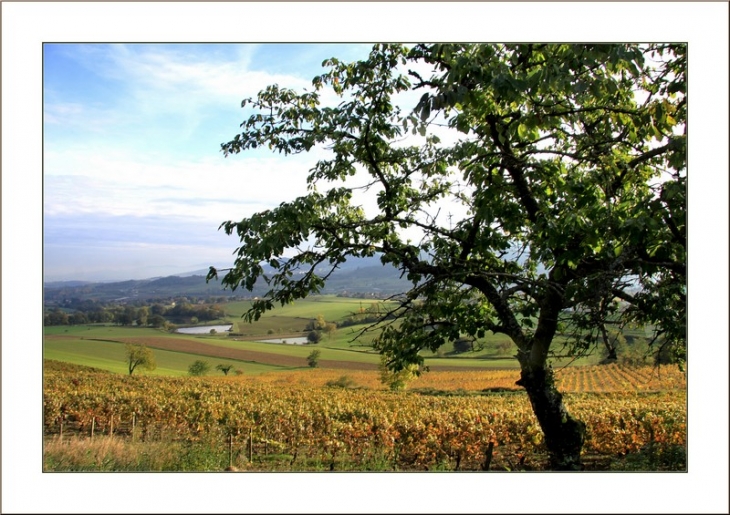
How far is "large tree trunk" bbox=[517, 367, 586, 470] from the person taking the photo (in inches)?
157

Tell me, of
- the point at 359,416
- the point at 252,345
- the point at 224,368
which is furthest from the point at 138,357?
the point at 359,416

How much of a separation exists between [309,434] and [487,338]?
A: 10.8ft

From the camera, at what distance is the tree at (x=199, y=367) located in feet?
24.9

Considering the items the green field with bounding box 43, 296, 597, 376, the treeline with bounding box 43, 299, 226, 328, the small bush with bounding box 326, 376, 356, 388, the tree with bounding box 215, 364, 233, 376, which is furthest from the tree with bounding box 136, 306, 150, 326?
the small bush with bounding box 326, 376, 356, 388

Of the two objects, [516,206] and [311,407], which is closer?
[516,206]

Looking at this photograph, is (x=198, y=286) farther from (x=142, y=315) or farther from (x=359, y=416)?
(x=359, y=416)

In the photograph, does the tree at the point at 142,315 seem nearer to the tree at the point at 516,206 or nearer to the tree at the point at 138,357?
the tree at the point at 138,357

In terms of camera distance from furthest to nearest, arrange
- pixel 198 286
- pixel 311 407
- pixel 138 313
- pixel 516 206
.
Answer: pixel 311 407
pixel 138 313
pixel 198 286
pixel 516 206

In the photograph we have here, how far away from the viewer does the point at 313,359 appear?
7605 mm

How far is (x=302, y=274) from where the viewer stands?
3.71 metres

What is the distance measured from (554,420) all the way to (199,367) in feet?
18.9

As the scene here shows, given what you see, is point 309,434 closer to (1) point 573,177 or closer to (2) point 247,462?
(2) point 247,462

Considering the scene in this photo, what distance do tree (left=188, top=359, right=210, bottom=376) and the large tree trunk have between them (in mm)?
5432

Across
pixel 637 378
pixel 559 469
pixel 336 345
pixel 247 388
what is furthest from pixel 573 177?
pixel 247 388
